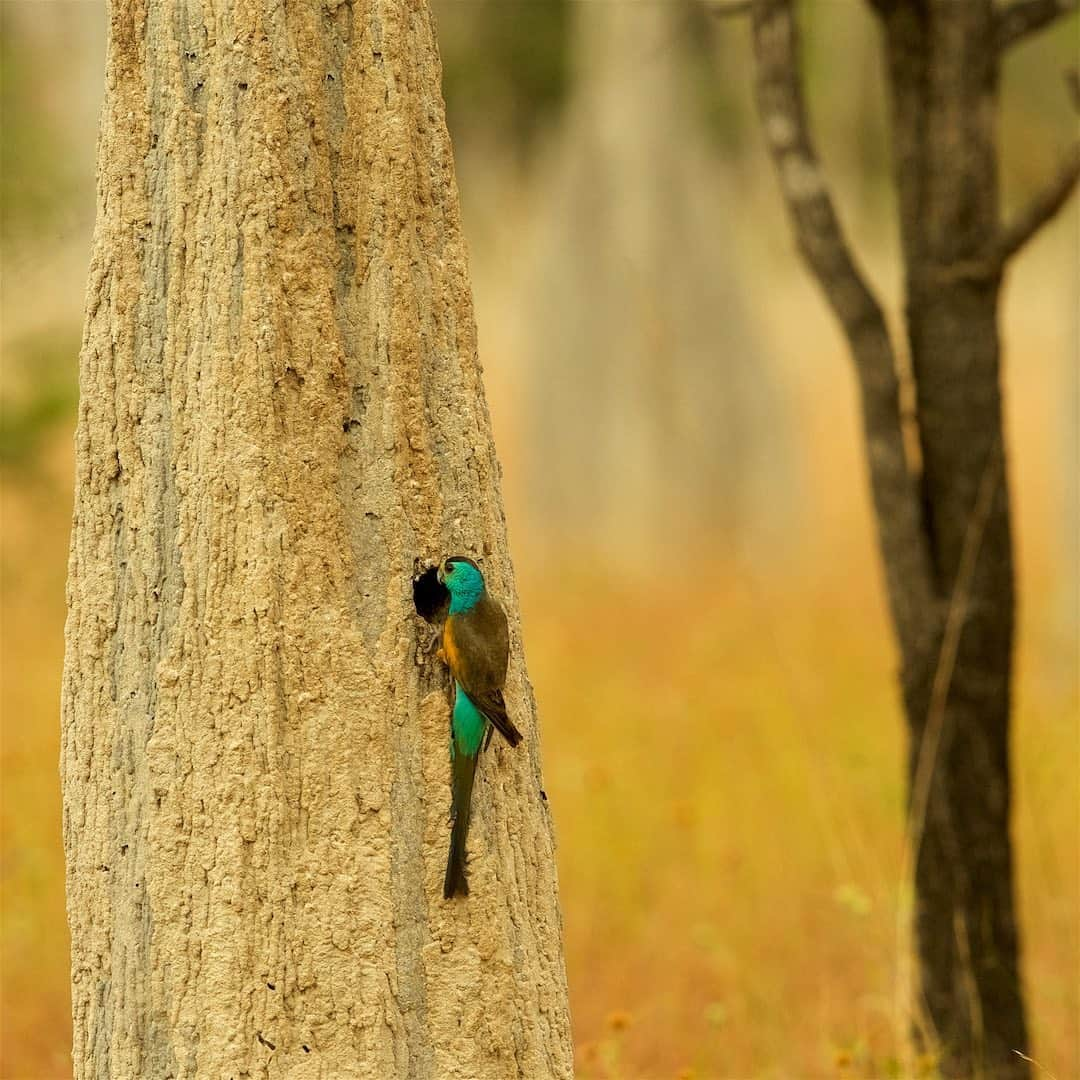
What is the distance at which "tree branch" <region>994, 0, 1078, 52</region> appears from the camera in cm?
388

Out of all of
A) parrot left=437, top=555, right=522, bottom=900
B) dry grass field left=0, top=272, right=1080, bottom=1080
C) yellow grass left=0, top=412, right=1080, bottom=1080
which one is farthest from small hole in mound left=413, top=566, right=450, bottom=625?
dry grass field left=0, top=272, right=1080, bottom=1080

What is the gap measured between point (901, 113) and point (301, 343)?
6.94ft

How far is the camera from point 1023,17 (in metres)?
3.93

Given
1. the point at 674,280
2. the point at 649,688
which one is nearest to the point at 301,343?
the point at 649,688

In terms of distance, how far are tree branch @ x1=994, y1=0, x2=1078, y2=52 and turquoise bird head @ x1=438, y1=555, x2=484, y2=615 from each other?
2.25 m

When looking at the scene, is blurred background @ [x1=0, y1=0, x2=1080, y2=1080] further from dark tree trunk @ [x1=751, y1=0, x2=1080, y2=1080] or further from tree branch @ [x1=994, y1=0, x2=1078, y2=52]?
tree branch @ [x1=994, y1=0, x2=1078, y2=52]

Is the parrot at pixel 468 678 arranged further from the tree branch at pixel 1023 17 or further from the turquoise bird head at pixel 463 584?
the tree branch at pixel 1023 17

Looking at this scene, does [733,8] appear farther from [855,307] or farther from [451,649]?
[451,649]

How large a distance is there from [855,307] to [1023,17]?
0.83 meters

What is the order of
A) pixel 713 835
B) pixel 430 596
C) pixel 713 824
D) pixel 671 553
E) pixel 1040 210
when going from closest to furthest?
pixel 430 596, pixel 1040 210, pixel 713 835, pixel 713 824, pixel 671 553

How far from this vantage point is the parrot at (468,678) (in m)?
2.35

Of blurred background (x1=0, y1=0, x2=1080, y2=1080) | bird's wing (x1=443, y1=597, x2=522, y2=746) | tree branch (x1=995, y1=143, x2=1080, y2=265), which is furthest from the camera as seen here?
blurred background (x1=0, y1=0, x2=1080, y2=1080)

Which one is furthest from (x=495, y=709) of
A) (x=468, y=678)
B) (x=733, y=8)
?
(x=733, y=8)

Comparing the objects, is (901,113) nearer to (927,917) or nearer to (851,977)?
(927,917)
